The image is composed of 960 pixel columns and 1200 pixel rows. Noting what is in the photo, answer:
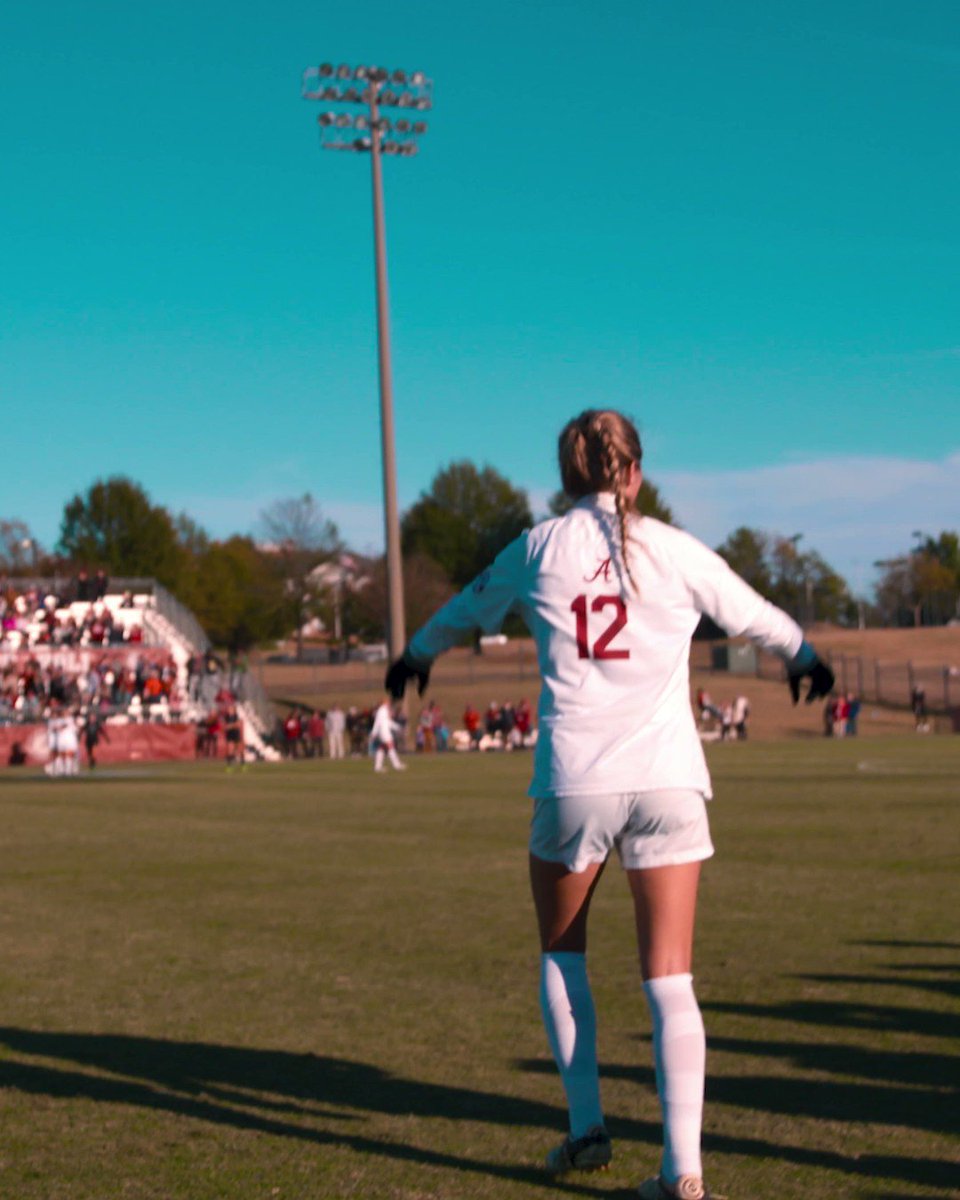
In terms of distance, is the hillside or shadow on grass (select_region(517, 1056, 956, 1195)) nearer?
shadow on grass (select_region(517, 1056, 956, 1195))

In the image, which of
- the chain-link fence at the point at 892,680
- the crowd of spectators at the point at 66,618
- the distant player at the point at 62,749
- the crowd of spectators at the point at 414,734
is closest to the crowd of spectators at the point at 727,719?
the crowd of spectators at the point at 414,734

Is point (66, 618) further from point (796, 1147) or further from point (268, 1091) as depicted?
point (796, 1147)

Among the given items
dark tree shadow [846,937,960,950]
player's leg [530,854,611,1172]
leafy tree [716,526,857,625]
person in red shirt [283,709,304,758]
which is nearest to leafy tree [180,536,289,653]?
leafy tree [716,526,857,625]

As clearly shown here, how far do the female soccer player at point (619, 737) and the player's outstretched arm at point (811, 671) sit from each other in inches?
0.5

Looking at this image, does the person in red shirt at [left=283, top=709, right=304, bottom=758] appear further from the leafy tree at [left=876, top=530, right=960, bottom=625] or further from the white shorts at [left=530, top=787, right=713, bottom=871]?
the leafy tree at [left=876, top=530, right=960, bottom=625]

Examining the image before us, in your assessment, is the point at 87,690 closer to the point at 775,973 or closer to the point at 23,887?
the point at 23,887

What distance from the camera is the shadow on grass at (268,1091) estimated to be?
5480mm

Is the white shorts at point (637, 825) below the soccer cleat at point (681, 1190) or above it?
above

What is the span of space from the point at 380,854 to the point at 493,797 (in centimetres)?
913

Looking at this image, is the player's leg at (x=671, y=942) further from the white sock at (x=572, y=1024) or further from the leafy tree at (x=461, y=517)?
the leafy tree at (x=461, y=517)

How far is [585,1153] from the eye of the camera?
4.84 m

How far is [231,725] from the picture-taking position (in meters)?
41.2

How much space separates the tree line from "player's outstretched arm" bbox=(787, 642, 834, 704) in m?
92.3

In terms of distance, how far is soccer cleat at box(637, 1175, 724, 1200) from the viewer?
4.39 m
